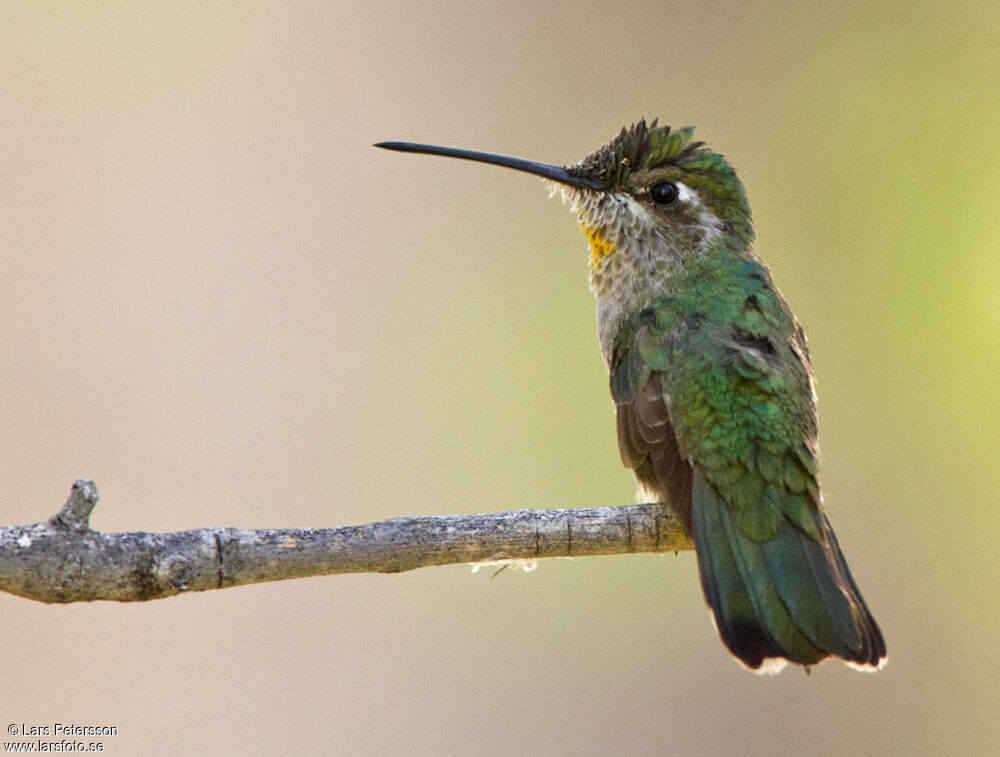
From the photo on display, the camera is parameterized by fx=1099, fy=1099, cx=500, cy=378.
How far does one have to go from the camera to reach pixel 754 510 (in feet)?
12.8

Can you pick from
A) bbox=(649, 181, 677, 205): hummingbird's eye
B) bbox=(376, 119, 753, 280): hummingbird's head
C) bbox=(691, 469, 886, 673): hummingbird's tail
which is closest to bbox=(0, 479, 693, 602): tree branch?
bbox=(691, 469, 886, 673): hummingbird's tail

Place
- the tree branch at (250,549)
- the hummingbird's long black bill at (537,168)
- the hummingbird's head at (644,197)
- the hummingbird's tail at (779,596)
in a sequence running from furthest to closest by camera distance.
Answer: the hummingbird's long black bill at (537,168) < the hummingbird's head at (644,197) < the hummingbird's tail at (779,596) < the tree branch at (250,549)

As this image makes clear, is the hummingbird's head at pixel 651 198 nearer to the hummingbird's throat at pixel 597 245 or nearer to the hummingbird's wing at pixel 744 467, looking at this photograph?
the hummingbird's throat at pixel 597 245

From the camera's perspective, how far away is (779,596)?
3.69m

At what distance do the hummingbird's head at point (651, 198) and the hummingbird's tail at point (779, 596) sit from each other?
4.14 feet

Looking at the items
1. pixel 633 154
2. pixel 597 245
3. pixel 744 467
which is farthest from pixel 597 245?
pixel 744 467

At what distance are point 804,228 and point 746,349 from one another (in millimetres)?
3888

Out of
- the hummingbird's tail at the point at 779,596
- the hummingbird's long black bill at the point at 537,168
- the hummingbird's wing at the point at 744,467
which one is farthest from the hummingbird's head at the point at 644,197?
the hummingbird's tail at the point at 779,596

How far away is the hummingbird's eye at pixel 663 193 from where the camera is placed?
481 cm

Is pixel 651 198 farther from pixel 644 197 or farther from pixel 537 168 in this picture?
pixel 537 168

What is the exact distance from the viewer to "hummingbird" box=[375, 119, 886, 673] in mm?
3686

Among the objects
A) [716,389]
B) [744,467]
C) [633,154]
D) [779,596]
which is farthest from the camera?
[633,154]

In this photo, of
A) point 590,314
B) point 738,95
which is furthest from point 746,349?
point 738,95

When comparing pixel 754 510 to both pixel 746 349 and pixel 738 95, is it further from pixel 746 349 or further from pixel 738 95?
pixel 738 95
